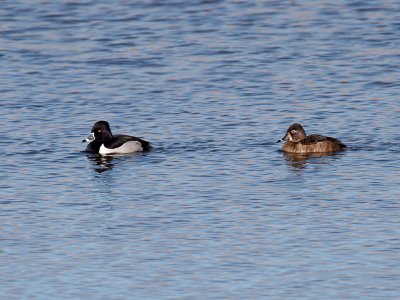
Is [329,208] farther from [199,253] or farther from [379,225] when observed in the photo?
[199,253]

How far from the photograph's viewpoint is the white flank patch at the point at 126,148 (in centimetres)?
2402

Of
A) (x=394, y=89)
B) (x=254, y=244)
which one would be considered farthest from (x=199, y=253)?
(x=394, y=89)

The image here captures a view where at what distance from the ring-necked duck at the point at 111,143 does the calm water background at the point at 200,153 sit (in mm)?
214

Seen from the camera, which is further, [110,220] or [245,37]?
[245,37]

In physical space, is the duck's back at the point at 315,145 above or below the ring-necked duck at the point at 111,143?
below

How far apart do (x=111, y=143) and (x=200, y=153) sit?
2.02m

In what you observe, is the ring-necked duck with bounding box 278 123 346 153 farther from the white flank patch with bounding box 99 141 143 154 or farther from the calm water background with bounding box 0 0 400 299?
the white flank patch with bounding box 99 141 143 154

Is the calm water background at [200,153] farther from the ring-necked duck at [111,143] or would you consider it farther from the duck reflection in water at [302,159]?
the ring-necked duck at [111,143]

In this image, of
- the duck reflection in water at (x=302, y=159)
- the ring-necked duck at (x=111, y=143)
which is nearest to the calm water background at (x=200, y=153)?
the duck reflection in water at (x=302, y=159)

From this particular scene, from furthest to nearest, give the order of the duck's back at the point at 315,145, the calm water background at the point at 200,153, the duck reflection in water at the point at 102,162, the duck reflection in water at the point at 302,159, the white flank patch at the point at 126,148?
the white flank patch at the point at 126,148 → the duck's back at the point at 315,145 → the duck reflection in water at the point at 102,162 → the duck reflection in water at the point at 302,159 → the calm water background at the point at 200,153

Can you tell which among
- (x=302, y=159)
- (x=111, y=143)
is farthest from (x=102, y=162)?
(x=302, y=159)

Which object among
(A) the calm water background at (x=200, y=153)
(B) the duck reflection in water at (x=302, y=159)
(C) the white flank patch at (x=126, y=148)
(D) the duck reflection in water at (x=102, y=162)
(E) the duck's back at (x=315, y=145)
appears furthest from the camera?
(C) the white flank patch at (x=126, y=148)

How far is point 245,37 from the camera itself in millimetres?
35156

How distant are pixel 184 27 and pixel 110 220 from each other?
17.8 m
